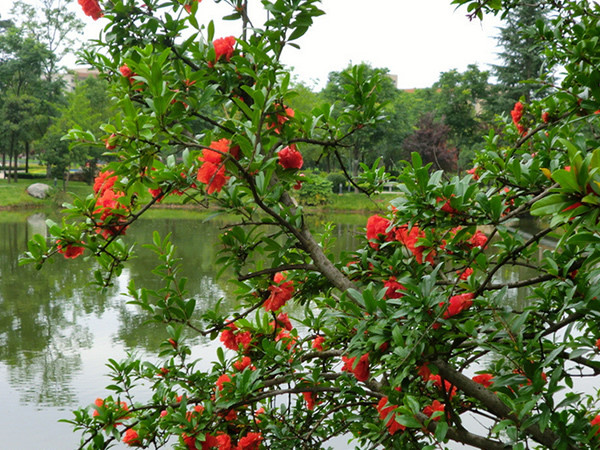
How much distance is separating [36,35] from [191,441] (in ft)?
101

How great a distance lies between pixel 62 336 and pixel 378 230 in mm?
4539

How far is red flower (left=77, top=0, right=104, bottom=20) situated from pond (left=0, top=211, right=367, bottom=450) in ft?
2.58

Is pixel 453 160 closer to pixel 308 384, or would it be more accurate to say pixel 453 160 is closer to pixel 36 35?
pixel 36 35

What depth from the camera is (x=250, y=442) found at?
1651 mm

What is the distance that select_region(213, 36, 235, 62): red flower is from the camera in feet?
5.14

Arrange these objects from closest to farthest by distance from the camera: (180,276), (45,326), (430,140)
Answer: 1. (45,326)
2. (180,276)
3. (430,140)

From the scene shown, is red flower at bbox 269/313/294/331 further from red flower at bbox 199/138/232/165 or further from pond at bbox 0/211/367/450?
red flower at bbox 199/138/232/165

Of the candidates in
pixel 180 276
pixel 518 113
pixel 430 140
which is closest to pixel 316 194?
pixel 430 140

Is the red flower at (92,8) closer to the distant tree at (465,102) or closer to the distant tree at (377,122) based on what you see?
the distant tree at (377,122)

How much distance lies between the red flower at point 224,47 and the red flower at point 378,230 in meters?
0.63

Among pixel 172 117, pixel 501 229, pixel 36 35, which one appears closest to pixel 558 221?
pixel 501 229

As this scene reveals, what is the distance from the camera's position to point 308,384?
1649mm

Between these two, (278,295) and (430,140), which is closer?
(278,295)

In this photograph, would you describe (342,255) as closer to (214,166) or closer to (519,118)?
(214,166)
